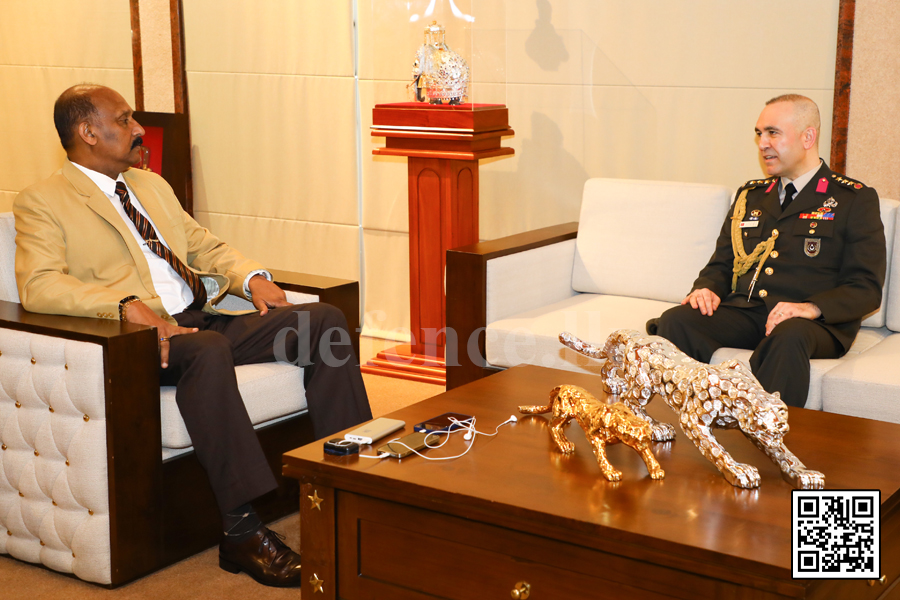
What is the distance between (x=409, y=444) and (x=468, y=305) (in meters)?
1.35

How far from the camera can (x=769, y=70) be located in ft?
11.9

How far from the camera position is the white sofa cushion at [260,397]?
7.61ft

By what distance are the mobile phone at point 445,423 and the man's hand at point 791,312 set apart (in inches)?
46.2

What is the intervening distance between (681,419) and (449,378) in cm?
157

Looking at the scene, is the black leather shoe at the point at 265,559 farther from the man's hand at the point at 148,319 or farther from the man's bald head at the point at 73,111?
the man's bald head at the point at 73,111

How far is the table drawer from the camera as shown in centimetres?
152

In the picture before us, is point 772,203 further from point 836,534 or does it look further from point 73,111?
point 73,111

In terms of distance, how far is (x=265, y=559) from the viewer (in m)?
2.29

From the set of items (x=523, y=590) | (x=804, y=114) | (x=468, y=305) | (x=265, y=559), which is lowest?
(x=265, y=559)

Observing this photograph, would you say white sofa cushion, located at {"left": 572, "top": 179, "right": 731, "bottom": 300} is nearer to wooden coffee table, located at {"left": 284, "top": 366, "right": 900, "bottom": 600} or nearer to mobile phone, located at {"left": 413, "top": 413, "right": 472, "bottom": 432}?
wooden coffee table, located at {"left": 284, "top": 366, "right": 900, "bottom": 600}

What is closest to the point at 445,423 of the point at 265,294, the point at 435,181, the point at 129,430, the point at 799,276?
the point at 129,430

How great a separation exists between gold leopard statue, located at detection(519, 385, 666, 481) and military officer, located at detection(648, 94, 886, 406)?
1.02 metres

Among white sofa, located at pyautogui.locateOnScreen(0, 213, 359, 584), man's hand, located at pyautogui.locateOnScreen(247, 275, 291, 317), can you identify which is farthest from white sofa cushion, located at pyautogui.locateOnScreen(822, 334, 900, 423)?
white sofa, located at pyautogui.locateOnScreen(0, 213, 359, 584)

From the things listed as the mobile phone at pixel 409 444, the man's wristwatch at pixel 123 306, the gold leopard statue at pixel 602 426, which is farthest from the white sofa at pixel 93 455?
the gold leopard statue at pixel 602 426
